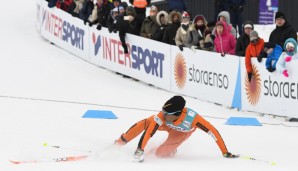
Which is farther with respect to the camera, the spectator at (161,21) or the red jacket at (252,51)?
the spectator at (161,21)

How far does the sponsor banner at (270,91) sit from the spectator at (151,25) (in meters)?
3.27

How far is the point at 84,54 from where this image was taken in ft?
67.9

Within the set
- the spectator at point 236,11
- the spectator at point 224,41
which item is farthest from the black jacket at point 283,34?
the spectator at point 236,11

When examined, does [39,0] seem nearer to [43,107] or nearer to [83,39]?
[83,39]

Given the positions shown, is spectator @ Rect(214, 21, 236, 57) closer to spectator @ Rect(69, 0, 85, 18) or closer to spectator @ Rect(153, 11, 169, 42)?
spectator @ Rect(153, 11, 169, 42)

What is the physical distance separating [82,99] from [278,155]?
6.03 meters

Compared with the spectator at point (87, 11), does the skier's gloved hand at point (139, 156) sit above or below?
below

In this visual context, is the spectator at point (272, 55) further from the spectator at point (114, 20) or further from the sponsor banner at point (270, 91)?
the spectator at point (114, 20)

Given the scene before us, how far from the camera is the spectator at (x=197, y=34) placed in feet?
51.9

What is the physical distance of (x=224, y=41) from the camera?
1513cm

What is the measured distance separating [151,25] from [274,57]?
4.34m

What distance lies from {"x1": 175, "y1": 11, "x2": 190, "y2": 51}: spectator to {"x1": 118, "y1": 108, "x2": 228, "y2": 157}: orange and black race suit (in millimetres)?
5497

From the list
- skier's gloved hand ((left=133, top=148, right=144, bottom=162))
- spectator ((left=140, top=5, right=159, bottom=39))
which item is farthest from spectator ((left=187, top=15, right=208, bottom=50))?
skier's gloved hand ((left=133, top=148, right=144, bottom=162))

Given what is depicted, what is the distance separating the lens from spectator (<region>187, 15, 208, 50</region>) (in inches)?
623
